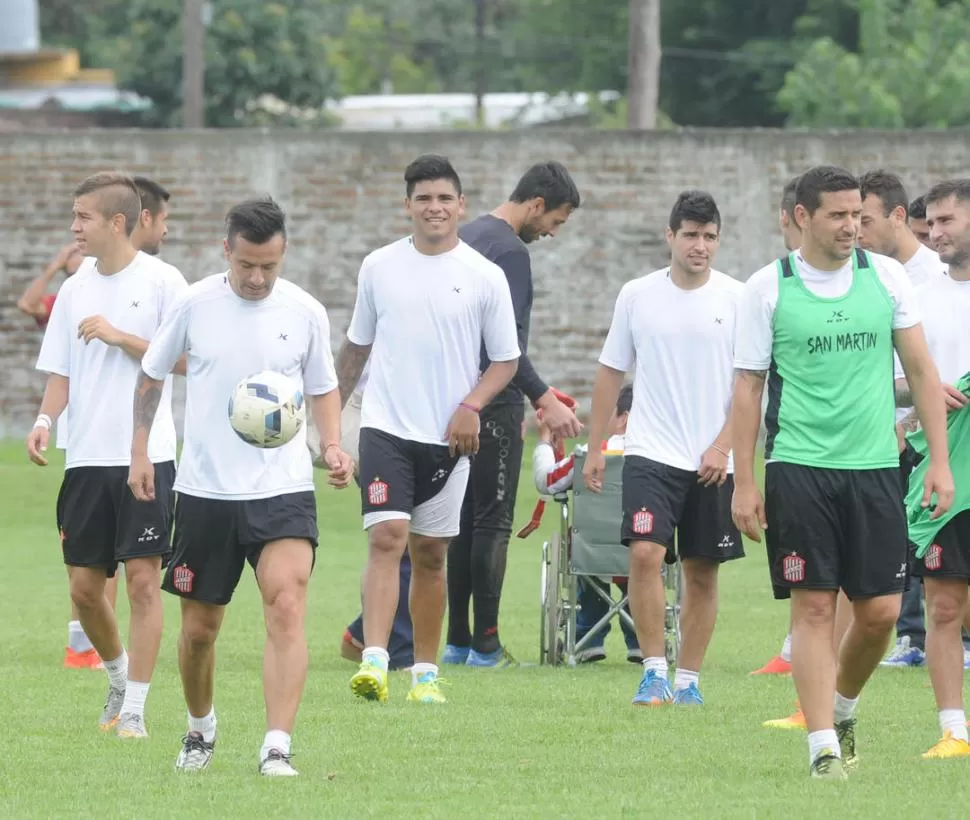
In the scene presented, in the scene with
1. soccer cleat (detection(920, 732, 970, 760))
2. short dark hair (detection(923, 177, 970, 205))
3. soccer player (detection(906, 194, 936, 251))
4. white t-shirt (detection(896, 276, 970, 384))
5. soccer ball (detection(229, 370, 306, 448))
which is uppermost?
short dark hair (detection(923, 177, 970, 205))

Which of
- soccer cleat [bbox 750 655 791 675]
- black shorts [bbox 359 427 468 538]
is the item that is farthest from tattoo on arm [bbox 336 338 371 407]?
soccer cleat [bbox 750 655 791 675]

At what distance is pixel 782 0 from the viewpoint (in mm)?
49312

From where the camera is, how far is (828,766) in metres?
7.34

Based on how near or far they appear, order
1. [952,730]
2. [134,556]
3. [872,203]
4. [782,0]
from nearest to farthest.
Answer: [952,730]
[134,556]
[872,203]
[782,0]

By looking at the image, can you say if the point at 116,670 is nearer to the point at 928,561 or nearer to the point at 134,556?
the point at 134,556

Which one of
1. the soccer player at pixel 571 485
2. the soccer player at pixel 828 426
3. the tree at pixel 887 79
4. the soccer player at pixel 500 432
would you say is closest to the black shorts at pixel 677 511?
the soccer player at pixel 500 432

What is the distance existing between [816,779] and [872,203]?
4.08m

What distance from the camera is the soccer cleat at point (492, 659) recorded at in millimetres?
11609

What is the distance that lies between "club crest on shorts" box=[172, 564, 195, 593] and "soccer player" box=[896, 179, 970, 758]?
2798mm

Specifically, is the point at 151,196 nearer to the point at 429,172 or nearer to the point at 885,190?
the point at 429,172

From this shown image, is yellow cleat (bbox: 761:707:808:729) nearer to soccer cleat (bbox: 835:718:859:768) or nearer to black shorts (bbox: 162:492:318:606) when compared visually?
soccer cleat (bbox: 835:718:859:768)

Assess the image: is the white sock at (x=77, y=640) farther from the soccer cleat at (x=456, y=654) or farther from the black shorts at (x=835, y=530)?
the black shorts at (x=835, y=530)

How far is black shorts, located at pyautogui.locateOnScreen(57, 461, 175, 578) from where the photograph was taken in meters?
8.91

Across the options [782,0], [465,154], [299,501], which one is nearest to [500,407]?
[299,501]
